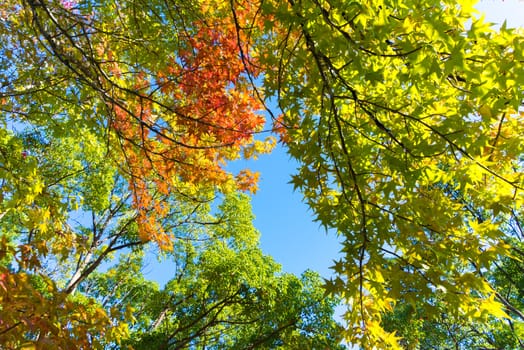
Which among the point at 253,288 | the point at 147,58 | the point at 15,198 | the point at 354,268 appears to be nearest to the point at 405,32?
the point at 354,268

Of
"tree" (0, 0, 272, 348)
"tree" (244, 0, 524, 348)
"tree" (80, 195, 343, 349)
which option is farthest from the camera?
"tree" (80, 195, 343, 349)

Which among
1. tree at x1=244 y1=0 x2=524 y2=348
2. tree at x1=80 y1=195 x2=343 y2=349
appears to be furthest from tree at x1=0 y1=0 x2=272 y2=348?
tree at x1=80 y1=195 x2=343 y2=349

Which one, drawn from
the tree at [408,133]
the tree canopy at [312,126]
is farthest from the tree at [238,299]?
the tree at [408,133]

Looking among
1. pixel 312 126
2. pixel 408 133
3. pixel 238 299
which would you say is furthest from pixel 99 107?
pixel 238 299

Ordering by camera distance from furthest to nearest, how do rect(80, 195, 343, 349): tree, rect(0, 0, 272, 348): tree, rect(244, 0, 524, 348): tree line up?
rect(80, 195, 343, 349): tree < rect(0, 0, 272, 348): tree < rect(244, 0, 524, 348): tree

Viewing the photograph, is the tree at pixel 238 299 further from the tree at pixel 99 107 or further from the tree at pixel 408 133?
the tree at pixel 408 133

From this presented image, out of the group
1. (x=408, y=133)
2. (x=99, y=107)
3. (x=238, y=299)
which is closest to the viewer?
(x=408, y=133)

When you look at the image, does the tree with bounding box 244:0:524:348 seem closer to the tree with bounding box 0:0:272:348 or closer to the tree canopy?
the tree canopy

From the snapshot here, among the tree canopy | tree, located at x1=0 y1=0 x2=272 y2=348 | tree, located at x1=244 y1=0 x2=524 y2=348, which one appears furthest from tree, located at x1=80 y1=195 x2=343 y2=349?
tree, located at x1=244 y1=0 x2=524 y2=348

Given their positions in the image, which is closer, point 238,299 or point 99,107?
point 99,107

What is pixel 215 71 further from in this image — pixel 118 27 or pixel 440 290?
pixel 440 290

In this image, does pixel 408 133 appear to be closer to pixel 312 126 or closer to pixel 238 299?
pixel 312 126

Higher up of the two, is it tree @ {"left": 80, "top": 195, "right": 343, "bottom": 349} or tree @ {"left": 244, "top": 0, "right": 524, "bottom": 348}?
tree @ {"left": 80, "top": 195, "right": 343, "bottom": 349}

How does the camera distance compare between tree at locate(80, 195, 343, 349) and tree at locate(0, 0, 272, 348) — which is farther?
tree at locate(80, 195, 343, 349)
